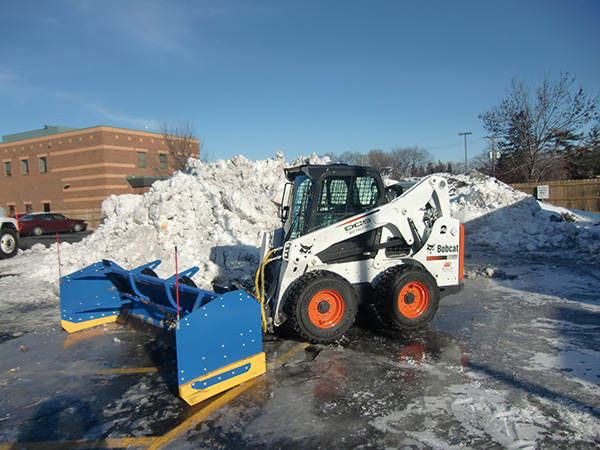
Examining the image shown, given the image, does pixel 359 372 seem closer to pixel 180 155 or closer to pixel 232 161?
pixel 232 161

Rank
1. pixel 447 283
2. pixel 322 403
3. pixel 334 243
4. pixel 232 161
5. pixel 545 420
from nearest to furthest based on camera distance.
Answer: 1. pixel 545 420
2. pixel 322 403
3. pixel 334 243
4. pixel 447 283
5. pixel 232 161

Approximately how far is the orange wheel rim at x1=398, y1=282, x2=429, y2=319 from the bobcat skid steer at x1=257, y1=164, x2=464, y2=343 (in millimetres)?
14

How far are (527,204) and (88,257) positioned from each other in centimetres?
1478

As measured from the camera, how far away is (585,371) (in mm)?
4637

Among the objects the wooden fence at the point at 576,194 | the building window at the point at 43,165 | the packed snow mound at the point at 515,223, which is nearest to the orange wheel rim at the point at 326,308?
the packed snow mound at the point at 515,223

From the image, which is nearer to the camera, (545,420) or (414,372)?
(545,420)

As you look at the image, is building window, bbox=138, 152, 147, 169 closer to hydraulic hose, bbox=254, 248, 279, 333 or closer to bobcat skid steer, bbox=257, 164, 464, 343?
bobcat skid steer, bbox=257, 164, 464, 343

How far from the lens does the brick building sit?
32875 millimetres

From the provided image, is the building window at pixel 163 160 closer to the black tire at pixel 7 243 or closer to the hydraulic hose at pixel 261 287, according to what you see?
the black tire at pixel 7 243

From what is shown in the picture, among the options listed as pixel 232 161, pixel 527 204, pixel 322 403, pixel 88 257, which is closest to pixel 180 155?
pixel 232 161

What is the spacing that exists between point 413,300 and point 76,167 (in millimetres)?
35004

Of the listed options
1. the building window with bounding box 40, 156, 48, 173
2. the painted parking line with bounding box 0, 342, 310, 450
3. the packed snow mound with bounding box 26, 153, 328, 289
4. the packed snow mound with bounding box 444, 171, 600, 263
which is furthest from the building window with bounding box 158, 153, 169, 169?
the painted parking line with bounding box 0, 342, 310, 450

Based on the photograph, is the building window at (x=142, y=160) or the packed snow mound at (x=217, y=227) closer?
the packed snow mound at (x=217, y=227)

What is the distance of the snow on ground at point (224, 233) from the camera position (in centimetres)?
955
